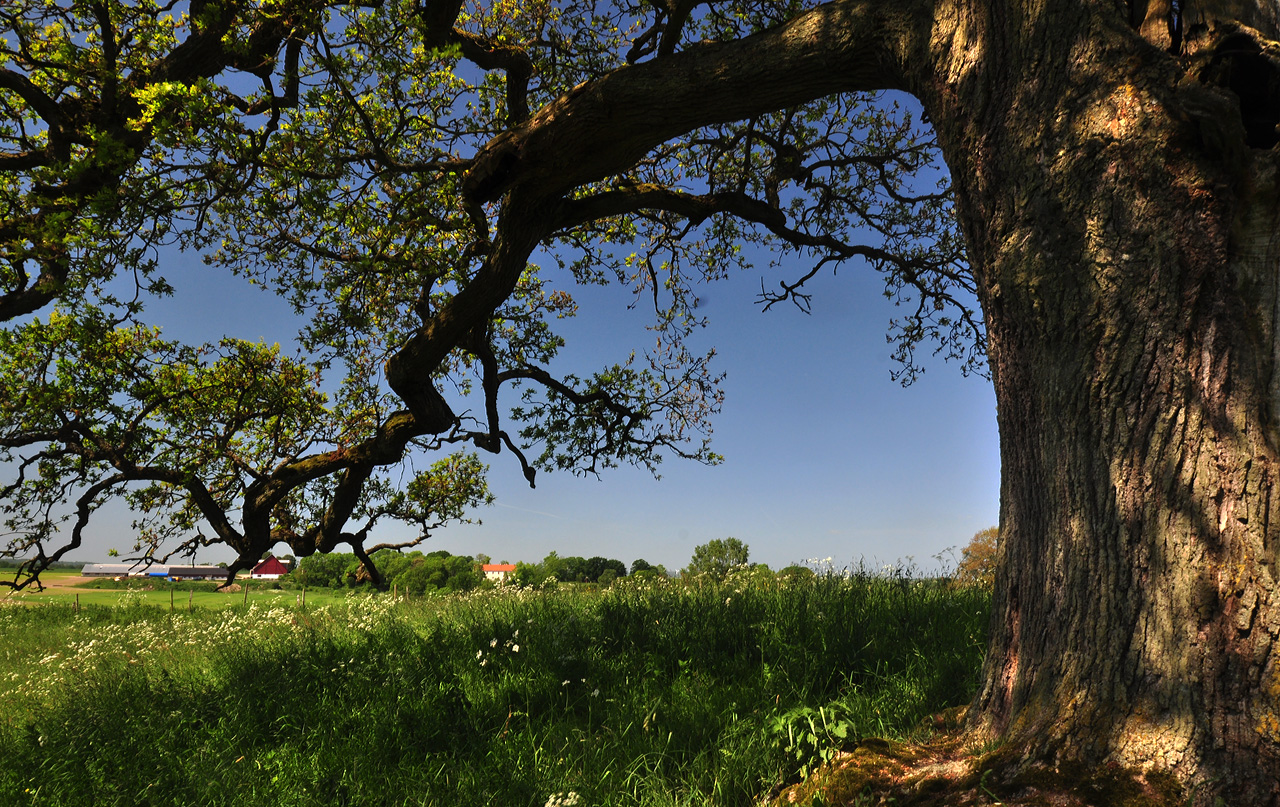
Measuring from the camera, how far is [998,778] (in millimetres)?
2918

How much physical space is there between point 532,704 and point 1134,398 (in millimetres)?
4341

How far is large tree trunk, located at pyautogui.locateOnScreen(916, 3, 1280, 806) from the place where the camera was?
282cm

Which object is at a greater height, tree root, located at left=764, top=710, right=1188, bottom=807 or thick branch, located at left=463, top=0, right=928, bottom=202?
thick branch, located at left=463, top=0, right=928, bottom=202

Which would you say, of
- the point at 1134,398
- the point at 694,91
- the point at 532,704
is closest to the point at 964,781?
the point at 1134,398

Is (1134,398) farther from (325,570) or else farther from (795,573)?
(325,570)

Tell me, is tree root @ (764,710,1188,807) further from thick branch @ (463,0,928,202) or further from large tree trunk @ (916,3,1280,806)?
thick branch @ (463,0,928,202)

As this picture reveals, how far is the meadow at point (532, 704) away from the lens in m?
3.89

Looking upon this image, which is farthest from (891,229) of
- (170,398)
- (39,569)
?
(39,569)

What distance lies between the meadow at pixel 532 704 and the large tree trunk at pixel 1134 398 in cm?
126

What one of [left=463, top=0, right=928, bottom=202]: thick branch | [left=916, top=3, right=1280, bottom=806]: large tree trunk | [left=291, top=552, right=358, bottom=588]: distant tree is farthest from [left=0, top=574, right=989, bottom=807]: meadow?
[left=291, top=552, right=358, bottom=588]: distant tree

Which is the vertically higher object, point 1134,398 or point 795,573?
point 1134,398

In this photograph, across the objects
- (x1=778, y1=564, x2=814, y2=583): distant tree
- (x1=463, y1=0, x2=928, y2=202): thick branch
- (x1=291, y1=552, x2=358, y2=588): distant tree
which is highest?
(x1=463, y1=0, x2=928, y2=202): thick branch

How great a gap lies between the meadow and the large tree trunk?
49.6 inches

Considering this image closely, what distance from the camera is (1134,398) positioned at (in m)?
3.14
